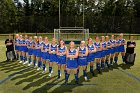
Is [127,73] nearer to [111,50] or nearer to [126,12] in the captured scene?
[111,50]

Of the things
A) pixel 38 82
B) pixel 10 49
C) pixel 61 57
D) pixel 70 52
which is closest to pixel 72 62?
pixel 70 52

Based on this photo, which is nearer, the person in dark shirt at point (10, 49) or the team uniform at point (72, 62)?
the team uniform at point (72, 62)

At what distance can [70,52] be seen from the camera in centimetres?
1251

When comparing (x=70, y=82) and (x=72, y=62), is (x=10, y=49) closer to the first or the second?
(x=70, y=82)

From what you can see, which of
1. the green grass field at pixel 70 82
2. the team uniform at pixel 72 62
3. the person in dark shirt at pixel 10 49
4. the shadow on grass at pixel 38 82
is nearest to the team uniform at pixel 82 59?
the team uniform at pixel 72 62

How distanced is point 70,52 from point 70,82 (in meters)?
1.71

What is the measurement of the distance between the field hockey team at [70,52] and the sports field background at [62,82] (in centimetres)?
51

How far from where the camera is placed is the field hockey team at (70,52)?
41.5ft

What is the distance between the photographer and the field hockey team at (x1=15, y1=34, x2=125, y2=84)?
1265 cm

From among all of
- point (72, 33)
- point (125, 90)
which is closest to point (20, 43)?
point (125, 90)

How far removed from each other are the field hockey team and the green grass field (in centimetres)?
50

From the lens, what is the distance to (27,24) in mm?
52156

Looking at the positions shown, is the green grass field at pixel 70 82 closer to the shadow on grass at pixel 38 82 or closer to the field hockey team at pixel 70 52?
the shadow on grass at pixel 38 82

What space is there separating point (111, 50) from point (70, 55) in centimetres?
541
